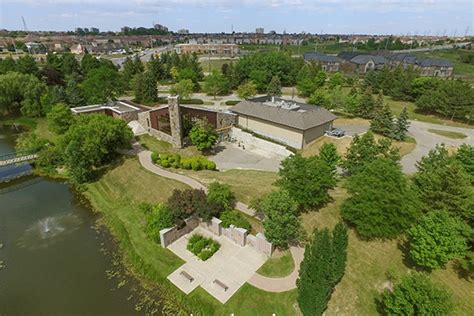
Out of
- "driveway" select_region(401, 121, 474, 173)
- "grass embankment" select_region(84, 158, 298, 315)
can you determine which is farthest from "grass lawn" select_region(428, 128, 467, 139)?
"grass embankment" select_region(84, 158, 298, 315)

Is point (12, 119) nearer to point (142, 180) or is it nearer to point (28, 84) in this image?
point (28, 84)

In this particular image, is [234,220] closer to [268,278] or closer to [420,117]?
[268,278]

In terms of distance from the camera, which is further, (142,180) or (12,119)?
(12,119)

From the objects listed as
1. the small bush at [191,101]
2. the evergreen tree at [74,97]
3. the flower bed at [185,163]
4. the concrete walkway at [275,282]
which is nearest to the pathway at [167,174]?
the flower bed at [185,163]

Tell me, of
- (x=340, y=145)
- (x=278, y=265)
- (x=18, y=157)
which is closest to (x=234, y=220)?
(x=278, y=265)

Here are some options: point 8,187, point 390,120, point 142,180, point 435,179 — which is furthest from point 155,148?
point 390,120

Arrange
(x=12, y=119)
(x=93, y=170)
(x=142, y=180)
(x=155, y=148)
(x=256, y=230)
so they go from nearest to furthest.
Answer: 1. (x=256, y=230)
2. (x=142, y=180)
3. (x=93, y=170)
4. (x=155, y=148)
5. (x=12, y=119)
